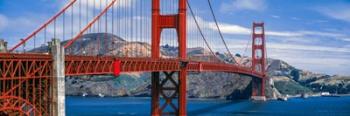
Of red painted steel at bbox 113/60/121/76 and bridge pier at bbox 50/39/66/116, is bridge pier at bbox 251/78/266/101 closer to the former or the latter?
red painted steel at bbox 113/60/121/76

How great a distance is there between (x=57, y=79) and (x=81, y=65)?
4.99m

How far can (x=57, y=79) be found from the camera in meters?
34.0

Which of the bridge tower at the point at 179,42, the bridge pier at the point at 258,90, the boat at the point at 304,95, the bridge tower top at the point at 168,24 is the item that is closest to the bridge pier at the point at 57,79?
the bridge tower top at the point at 168,24

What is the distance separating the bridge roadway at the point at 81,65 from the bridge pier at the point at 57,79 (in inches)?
12.5

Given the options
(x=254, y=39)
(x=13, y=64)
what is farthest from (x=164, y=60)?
(x=254, y=39)

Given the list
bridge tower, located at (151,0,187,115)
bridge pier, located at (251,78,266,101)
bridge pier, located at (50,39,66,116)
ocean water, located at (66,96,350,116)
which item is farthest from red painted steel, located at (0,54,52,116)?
bridge pier, located at (251,78,266,101)

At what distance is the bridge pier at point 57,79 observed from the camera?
33.8m

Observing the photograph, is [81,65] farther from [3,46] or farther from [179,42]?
[179,42]

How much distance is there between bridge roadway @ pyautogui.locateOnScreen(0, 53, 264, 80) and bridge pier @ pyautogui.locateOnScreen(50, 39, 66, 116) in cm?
32

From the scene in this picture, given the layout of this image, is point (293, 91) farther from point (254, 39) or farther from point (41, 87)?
point (41, 87)

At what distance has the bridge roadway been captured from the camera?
101 feet

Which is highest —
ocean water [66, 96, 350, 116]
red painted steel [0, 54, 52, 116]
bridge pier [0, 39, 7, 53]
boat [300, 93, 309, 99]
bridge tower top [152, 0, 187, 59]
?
bridge tower top [152, 0, 187, 59]

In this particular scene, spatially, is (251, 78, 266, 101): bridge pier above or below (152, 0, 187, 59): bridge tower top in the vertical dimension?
below

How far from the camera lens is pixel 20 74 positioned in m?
31.5
